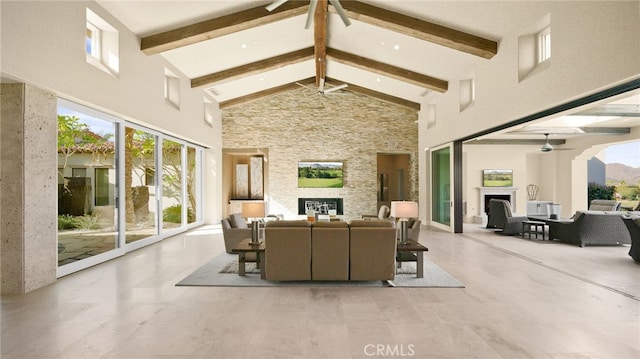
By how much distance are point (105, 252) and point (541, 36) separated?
845cm

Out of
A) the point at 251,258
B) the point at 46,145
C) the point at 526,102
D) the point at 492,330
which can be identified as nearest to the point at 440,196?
the point at 526,102

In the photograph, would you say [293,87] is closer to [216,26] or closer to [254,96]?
[254,96]

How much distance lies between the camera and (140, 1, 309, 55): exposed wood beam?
6.87 metres

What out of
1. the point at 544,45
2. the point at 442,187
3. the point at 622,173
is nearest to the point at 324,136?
the point at 442,187

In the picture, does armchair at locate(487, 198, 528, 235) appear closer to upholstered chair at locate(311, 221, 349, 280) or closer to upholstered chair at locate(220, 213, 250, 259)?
upholstered chair at locate(311, 221, 349, 280)

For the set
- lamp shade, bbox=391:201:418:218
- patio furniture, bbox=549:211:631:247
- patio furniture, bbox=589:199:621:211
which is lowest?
patio furniture, bbox=549:211:631:247

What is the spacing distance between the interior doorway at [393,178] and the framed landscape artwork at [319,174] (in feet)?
6.96

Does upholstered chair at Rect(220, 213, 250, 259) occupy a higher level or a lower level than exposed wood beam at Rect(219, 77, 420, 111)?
lower

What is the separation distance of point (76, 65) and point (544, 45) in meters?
7.38

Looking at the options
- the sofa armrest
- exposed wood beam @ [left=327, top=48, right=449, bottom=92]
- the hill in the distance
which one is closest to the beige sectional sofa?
the sofa armrest

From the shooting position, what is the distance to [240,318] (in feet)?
11.5

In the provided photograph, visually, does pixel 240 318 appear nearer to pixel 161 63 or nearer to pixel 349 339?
pixel 349 339

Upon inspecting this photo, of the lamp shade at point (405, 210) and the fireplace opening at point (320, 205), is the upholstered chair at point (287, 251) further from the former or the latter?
the fireplace opening at point (320, 205)

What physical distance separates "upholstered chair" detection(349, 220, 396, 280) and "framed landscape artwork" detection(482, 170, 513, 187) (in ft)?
31.5
